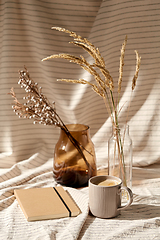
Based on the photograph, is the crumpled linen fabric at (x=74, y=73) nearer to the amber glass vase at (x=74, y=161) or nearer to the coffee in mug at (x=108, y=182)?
the amber glass vase at (x=74, y=161)

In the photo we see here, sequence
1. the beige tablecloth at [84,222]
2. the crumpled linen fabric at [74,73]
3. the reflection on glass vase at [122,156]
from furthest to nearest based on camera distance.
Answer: the crumpled linen fabric at [74,73], the reflection on glass vase at [122,156], the beige tablecloth at [84,222]

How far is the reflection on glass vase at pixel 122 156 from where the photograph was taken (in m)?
0.99

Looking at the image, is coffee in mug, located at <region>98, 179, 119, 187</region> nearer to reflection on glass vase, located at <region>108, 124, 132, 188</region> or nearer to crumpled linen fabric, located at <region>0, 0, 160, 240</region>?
reflection on glass vase, located at <region>108, 124, 132, 188</region>

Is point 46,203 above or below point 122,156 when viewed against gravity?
below

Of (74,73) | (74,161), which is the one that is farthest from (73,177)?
(74,73)

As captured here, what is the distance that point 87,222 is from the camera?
0.83 metres

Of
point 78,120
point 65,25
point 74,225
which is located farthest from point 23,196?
point 65,25

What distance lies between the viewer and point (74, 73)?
1.35 meters

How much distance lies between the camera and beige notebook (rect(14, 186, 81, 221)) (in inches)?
33.6

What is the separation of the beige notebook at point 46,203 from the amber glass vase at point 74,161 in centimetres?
5

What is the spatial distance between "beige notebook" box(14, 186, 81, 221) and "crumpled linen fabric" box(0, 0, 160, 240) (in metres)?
0.13

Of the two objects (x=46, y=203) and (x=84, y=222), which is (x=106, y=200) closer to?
(x=84, y=222)

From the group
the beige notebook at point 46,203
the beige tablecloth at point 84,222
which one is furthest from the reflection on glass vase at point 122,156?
the beige notebook at point 46,203

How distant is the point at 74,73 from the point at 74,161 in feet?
1.50
